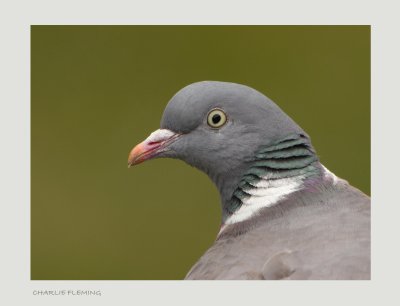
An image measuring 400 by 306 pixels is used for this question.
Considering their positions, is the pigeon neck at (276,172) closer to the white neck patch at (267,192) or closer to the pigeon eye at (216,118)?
the white neck patch at (267,192)

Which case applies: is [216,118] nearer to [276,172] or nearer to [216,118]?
[216,118]

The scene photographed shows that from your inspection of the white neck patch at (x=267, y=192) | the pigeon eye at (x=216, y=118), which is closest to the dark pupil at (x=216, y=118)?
the pigeon eye at (x=216, y=118)

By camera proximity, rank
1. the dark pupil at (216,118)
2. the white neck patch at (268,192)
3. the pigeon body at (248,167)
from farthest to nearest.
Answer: the dark pupil at (216,118)
the white neck patch at (268,192)
the pigeon body at (248,167)

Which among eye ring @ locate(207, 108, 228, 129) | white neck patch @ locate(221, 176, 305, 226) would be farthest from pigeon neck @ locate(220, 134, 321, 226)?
eye ring @ locate(207, 108, 228, 129)

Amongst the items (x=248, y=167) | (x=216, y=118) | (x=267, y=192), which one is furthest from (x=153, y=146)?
(x=267, y=192)

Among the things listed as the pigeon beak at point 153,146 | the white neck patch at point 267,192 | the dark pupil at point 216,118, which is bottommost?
the white neck patch at point 267,192

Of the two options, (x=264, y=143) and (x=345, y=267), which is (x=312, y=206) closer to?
(x=264, y=143)

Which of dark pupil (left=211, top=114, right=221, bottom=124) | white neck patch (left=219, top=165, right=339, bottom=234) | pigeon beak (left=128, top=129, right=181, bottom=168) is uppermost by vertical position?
dark pupil (left=211, top=114, right=221, bottom=124)

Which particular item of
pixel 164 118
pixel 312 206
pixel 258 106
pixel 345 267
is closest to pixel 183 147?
pixel 164 118

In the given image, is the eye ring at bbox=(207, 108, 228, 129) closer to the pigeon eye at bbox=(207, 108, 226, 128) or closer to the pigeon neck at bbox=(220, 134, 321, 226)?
the pigeon eye at bbox=(207, 108, 226, 128)
